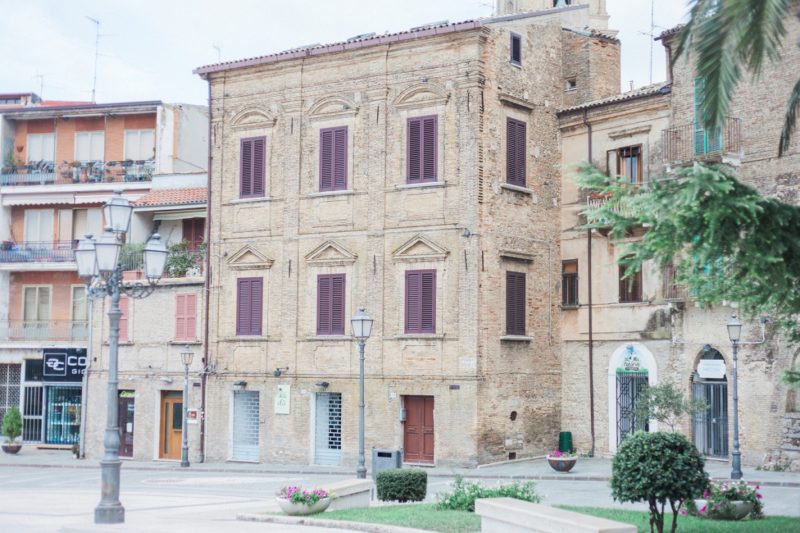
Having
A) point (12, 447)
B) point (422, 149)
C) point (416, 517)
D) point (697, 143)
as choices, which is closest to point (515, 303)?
point (422, 149)

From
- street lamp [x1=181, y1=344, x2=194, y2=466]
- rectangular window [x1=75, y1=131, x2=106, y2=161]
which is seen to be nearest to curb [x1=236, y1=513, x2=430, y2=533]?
street lamp [x1=181, y1=344, x2=194, y2=466]

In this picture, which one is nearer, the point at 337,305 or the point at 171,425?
the point at 337,305

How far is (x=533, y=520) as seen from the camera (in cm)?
1557

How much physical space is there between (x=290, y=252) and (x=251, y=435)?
19.1ft

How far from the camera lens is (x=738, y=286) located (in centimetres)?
1445

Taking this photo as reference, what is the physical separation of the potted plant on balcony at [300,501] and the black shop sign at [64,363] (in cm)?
2441

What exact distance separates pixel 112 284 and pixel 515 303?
15.8m

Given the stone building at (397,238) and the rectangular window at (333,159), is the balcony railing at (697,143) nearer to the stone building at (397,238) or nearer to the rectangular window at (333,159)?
the stone building at (397,238)

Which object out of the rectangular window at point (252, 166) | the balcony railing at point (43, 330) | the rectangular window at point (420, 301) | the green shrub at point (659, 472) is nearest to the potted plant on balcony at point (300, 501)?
the green shrub at point (659, 472)

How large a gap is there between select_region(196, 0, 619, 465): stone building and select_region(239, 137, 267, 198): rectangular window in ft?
0.19

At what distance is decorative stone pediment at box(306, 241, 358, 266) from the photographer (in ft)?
113

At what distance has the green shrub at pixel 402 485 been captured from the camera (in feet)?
70.8

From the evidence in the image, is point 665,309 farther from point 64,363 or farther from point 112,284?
point 64,363

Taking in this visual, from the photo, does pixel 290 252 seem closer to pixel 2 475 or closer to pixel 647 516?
pixel 2 475
